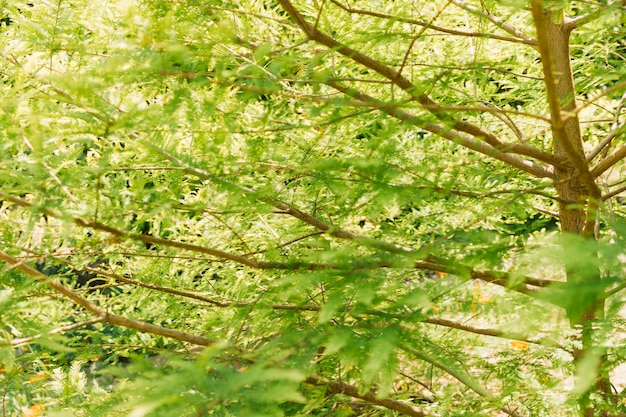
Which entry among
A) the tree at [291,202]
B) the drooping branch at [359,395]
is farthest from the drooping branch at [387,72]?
the drooping branch at [359,395]

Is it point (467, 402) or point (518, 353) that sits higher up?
point (518, 353)

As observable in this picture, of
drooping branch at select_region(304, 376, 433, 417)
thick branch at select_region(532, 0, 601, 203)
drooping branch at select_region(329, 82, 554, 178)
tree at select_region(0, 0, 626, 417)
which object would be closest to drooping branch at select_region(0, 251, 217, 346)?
tree at select_region(0, 0, 626, 417)

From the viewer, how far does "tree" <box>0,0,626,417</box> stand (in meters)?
1.43

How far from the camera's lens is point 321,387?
1895mm

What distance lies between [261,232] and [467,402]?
107 centimetres

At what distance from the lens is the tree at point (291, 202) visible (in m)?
1.43

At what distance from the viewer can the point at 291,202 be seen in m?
2.29

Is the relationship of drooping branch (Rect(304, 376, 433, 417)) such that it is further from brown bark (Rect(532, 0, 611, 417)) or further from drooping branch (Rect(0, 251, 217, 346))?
brown bark (Rect(532, 0, 611, 417))

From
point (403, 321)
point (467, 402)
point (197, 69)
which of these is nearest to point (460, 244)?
point (403, 321)

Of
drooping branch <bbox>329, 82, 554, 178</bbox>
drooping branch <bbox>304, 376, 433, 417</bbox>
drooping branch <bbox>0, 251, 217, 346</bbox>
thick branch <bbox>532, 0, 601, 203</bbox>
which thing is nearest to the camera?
thick branch <bbox>532, 0, 601, 203</bbox>

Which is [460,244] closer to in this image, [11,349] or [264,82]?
[264,82]

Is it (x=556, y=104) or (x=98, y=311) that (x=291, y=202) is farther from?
(x=556, y=104)

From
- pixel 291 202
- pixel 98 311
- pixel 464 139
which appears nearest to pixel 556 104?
pixel 464 139

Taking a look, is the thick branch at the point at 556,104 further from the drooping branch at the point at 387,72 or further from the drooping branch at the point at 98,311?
the drooping branch at the point at 98,311
